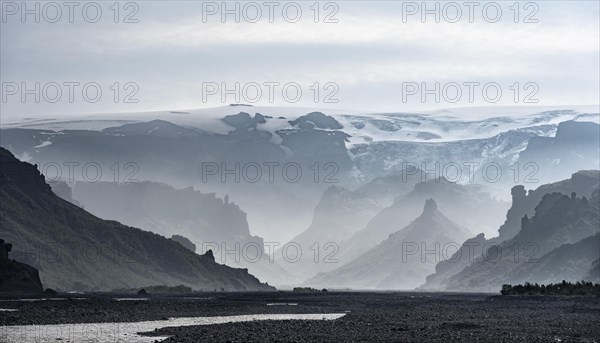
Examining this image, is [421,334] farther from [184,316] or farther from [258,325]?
[184,316]

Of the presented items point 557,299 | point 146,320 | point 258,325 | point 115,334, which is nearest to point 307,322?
point 258,325

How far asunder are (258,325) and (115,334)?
15.1 metres

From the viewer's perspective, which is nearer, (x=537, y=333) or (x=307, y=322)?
(x=537, y=333)

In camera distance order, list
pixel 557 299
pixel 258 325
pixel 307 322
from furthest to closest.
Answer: pixel 557 299 → pixel 307 322 → pixel 258 325

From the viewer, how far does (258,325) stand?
319 ft

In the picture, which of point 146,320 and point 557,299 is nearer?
point 146,320

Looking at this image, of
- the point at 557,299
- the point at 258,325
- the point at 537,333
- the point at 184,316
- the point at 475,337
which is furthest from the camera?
the point at 557,299

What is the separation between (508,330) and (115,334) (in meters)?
31.9

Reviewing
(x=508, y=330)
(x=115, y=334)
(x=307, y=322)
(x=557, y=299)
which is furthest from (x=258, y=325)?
(x=557, y=299)

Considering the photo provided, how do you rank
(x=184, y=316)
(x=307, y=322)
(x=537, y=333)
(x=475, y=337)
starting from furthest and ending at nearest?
(x=184, y=316) < (x=307, y=322) < (x=537, y=333) < (x=475, y=337)

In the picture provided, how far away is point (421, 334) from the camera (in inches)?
3324

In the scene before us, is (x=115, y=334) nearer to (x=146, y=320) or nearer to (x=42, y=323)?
(x=42, y=323)

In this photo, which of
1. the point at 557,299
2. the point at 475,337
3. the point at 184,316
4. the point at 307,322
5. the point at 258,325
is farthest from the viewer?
the point at 557,299

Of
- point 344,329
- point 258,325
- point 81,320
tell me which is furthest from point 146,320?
point 344,329
